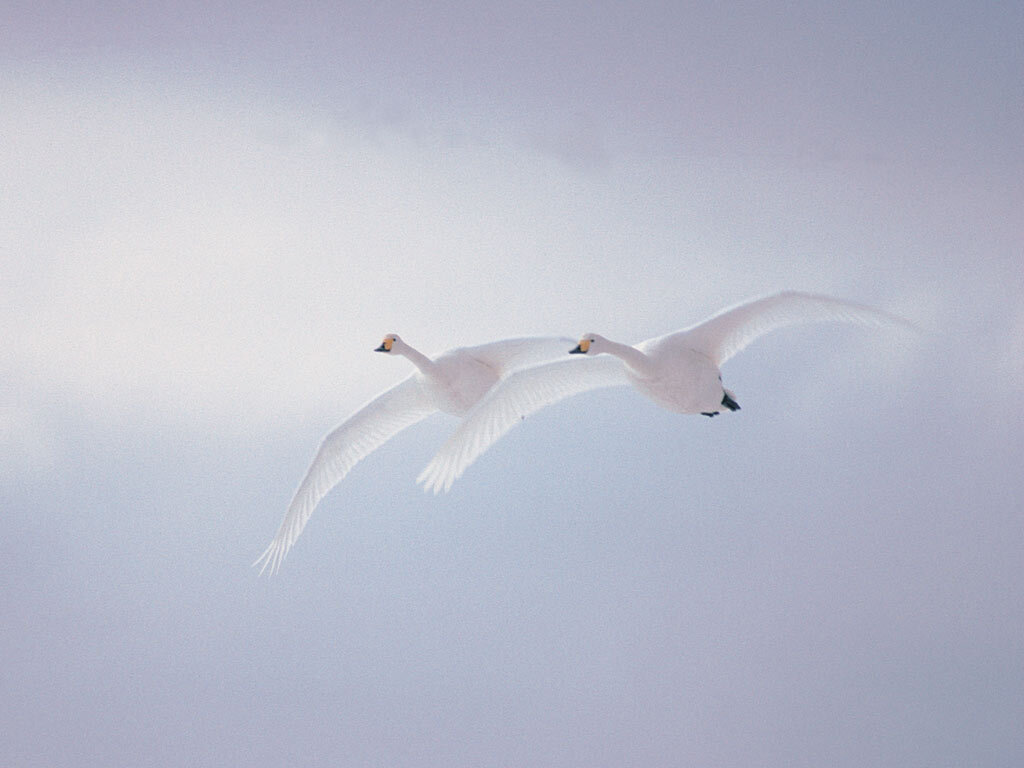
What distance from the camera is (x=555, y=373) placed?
31.4 feet

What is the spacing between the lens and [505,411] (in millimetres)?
9609

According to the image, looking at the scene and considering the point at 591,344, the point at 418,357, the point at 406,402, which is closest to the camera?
the point at 591,344

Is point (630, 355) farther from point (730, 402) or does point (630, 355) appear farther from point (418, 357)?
point (418, 357)

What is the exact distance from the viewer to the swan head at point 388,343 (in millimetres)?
9672

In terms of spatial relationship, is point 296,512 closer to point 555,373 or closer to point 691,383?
point 555,373

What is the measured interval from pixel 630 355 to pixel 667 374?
0.99 ft

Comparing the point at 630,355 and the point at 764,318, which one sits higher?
the point at 764,318

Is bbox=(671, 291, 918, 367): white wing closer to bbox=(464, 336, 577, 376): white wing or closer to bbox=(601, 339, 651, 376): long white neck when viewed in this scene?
bbox=(601, 339, 651, 376): long white neck

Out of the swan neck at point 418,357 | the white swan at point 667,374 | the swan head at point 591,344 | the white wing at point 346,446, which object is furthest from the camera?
the white wing at point 346,446

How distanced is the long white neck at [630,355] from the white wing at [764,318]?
1.15 feet

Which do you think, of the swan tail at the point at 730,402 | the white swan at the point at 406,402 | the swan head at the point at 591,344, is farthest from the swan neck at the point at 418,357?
the swan tail at the point at 730,402

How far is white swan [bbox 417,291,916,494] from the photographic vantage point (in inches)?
367

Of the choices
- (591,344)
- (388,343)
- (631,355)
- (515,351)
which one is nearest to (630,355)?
(631,355)

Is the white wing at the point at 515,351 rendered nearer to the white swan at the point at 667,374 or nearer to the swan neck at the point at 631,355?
the white swan at the point at 667,374
